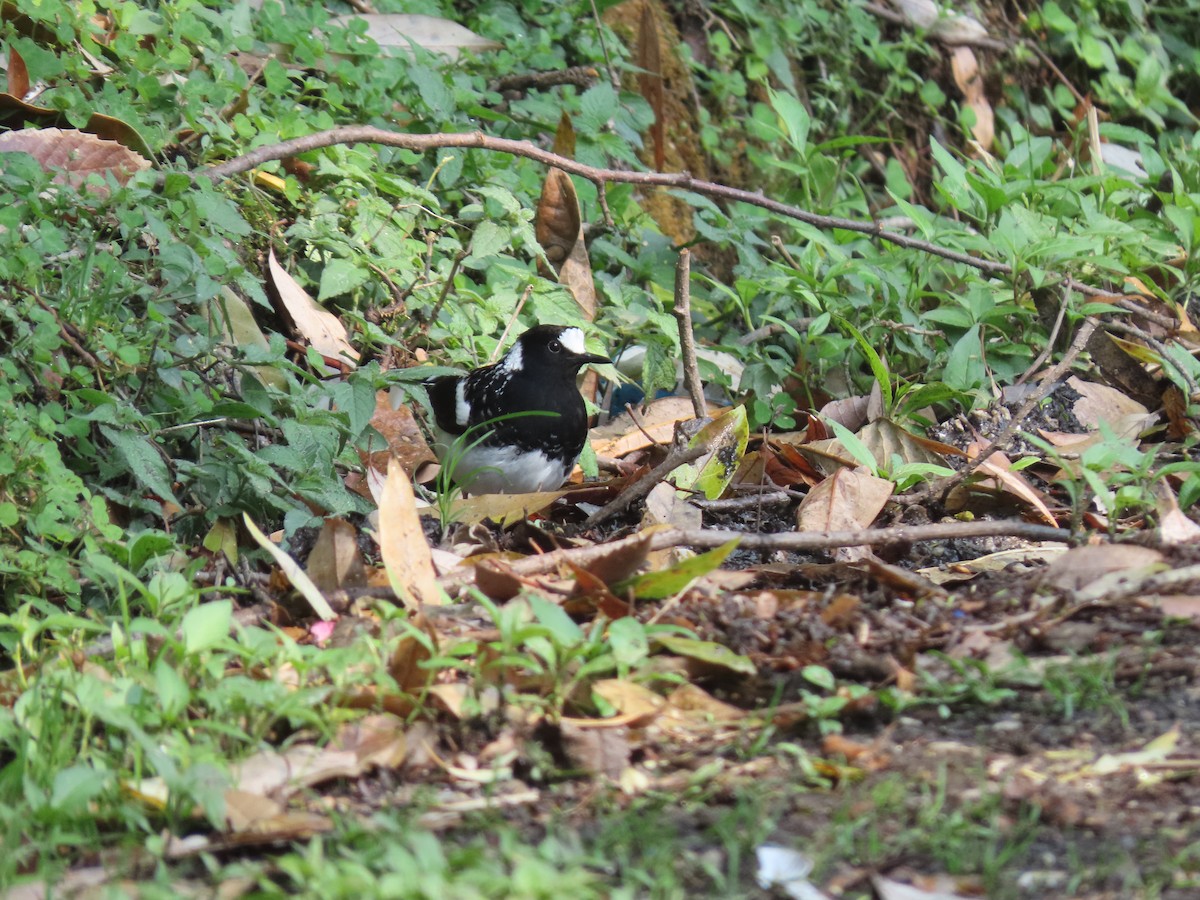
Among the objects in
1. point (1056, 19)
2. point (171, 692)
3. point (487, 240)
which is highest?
point (1056, 19)

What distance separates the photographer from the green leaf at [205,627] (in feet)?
7.75

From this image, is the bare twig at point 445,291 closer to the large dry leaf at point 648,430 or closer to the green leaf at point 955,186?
the large dry leaf at point 648,430

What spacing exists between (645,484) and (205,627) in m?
1.58

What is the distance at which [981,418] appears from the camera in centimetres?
453

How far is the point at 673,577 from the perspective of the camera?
2.69 m

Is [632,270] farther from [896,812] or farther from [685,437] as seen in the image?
[896,812]

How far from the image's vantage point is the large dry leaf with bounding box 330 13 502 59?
5.66m

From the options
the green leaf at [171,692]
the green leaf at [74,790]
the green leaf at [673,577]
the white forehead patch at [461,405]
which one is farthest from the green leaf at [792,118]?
the green leaf at [74,790]

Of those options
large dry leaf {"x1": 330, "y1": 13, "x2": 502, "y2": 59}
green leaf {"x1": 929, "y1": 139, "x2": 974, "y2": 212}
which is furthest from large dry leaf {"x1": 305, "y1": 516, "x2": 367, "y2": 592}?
large dry leaf {"x1": 330, "y1": 13, "x2": 502, "y2": 59}

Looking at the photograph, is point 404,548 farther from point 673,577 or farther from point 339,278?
point 339,278

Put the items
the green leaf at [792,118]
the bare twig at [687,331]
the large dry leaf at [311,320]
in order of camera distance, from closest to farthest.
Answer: the bare twig at [687,331], the large dry leaf at [311,320], the green leaf at [792,118]

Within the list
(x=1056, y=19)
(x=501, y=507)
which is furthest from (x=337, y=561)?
(x=1056, y=19)

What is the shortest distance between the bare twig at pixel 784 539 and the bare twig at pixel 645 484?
1.87 ft

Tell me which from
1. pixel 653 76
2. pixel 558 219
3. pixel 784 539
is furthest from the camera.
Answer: pixel 653 76
